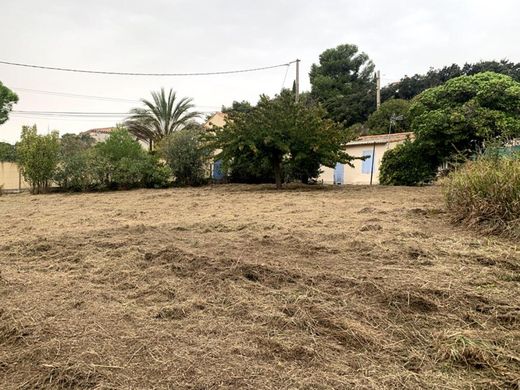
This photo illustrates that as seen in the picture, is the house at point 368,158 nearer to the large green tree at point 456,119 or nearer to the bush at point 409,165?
the bush at point 409,165

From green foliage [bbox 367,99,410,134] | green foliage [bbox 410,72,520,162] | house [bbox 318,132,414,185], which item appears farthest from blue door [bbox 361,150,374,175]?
green foliage [bbox 367,99,410,134]

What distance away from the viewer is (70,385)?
1829 mm

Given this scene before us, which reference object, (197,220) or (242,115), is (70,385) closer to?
(197,220)

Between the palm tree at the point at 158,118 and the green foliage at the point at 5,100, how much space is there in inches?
222

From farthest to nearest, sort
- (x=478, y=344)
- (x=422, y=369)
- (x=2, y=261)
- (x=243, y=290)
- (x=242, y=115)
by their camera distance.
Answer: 1. (x=242, y=115)
2. (x=2, y=261)
3. (x=243, y=290)
4. (x=478, y=344)
5. (x=422, y=369)

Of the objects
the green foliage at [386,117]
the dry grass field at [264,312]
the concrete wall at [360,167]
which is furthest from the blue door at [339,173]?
the dry grass field at [264,312]

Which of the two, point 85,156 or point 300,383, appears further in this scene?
point 85,156

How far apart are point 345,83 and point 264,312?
3388cm

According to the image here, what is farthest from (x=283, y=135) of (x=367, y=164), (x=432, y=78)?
(x=432, y=78)

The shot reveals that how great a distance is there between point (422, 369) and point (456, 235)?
3.05 m

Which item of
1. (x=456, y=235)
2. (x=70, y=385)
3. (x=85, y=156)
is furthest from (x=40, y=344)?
(x=85, y=156)

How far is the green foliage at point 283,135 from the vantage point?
42.1 ft

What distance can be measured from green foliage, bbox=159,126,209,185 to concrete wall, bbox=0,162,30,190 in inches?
246

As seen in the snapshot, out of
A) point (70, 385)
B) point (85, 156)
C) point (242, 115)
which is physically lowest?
point (70, 385)
